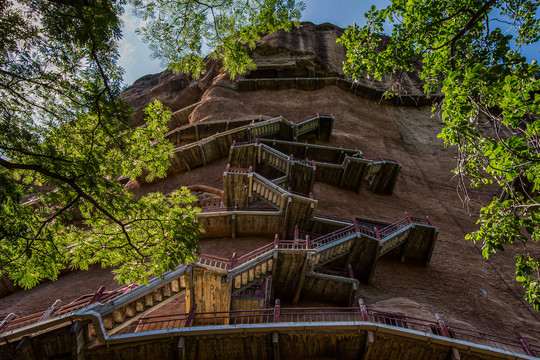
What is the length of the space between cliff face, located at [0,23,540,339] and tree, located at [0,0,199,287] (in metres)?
7.67

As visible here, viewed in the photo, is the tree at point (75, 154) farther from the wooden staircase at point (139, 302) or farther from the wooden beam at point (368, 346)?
the wooden beam at point (368, 346)

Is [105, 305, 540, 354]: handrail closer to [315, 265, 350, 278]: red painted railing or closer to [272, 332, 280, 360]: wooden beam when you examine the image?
[272, 332, 280, 360]: wooden beam

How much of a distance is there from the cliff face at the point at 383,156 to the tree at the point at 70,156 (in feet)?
25.2

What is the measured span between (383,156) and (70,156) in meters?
24.2

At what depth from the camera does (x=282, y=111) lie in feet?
110

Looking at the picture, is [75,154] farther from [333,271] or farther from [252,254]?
[333,271]

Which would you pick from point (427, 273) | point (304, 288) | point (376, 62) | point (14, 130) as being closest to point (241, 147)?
point (304, 288)

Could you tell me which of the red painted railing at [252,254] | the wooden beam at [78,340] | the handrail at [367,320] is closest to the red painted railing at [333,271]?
the handrail at [367,320]

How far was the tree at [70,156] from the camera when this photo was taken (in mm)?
6934

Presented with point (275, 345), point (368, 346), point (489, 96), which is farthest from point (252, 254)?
point (489, 96)

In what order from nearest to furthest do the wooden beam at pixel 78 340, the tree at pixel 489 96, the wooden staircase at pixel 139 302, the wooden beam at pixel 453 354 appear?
the tree at pixel 489 96, the wooden beam at pixel 78 340, the wooden beam at pixel 453 354, the wooden staircase at pixel 139 302

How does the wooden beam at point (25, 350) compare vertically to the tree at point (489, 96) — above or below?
below

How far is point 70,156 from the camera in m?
8.20

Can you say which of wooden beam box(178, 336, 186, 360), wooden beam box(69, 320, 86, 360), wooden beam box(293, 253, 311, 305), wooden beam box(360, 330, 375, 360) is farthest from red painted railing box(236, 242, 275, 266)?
wooden beam box(69, 320, 86, 360)
